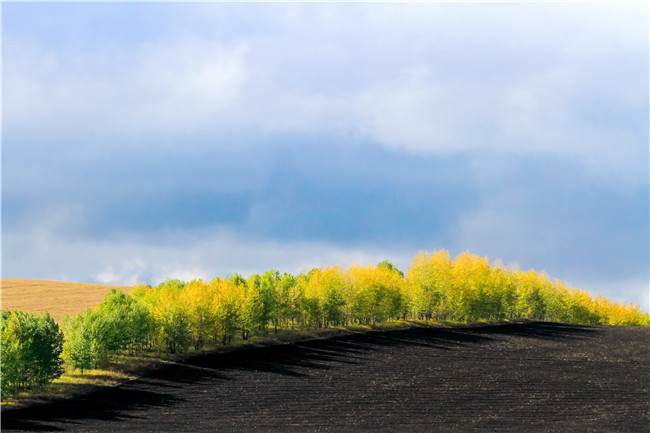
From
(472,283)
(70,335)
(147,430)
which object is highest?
(472,283)

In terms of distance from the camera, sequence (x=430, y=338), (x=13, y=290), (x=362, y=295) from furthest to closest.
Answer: (x=13, y=290)
(x=362, y=295)
(x=430, y=338)

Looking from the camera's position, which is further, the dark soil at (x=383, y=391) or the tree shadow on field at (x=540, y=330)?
the tree shadow on field at (x=540, y=330)

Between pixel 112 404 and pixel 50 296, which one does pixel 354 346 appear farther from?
pixel 50 296

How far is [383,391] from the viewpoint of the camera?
6334cm

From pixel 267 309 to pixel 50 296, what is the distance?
75842 millimetres

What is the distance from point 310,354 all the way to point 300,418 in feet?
77.5

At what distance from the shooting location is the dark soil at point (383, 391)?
53.9 m

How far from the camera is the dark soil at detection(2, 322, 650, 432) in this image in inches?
2124

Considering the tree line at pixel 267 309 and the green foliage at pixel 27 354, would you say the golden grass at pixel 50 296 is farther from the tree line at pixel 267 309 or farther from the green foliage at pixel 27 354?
the green foliage at pixel 27 354

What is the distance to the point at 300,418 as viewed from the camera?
54.6 meters

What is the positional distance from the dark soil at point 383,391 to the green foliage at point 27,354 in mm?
4473

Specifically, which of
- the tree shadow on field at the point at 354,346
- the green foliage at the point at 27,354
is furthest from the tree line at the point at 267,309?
the tree shadow on field at the point at 354,346

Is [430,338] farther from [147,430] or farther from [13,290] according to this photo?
[13,290]

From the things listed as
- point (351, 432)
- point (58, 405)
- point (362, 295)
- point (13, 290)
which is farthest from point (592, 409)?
point (13, 290)
